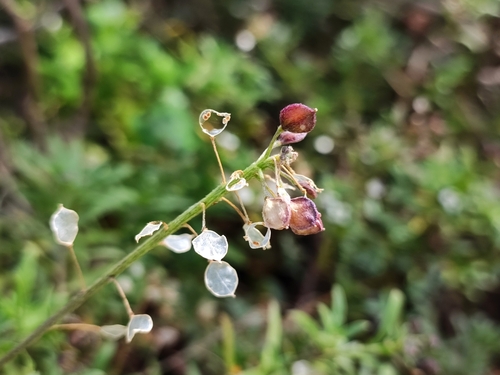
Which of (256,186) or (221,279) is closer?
(221,279)

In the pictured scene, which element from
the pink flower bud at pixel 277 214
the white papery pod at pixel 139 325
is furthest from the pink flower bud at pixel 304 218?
the white papery pod at pixel 139 325

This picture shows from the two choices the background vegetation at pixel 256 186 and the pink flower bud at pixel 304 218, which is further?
the background vegetation at pixel 256 186

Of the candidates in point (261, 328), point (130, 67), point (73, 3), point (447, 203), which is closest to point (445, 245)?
point (447, 203)

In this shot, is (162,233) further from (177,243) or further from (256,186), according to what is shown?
(256,186)

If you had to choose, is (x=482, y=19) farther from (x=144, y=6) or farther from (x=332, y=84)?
(x=144, y=6)

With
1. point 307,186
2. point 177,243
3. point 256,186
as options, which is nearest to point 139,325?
point 177,243

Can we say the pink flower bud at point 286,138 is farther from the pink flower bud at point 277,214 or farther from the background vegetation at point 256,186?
the background vegetation at point 256,186

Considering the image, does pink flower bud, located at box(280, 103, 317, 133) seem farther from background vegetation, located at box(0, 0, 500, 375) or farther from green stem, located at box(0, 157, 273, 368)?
background vegetation, located at box(0, 0, 500, 375)
